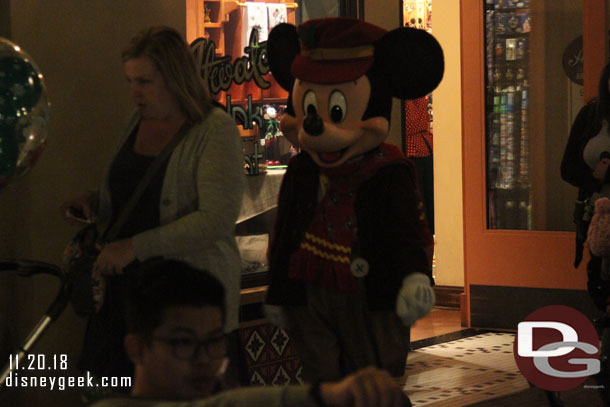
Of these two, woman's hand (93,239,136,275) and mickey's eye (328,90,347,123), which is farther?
mickey's eye (328,90,347,123)

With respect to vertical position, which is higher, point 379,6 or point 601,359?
point 379,6

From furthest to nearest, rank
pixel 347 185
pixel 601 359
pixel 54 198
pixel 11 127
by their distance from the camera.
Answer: pixel 601 359 → pixel 54 198 → pixel 347 185 → pixel 11 127

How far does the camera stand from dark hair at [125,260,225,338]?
1672 mm

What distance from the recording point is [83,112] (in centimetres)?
387

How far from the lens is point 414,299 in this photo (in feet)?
9.96

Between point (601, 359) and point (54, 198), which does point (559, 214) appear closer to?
point (601, 359)

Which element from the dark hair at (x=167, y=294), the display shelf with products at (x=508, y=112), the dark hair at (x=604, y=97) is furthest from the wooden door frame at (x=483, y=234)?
the dark hair at (x=167, y=294)

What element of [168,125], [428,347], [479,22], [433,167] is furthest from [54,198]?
[433,167]

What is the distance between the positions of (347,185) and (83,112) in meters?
1.17

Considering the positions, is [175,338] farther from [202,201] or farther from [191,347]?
[202,201]

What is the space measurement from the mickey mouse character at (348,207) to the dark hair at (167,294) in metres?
1.50

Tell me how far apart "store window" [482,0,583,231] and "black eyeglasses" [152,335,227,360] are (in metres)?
5.01

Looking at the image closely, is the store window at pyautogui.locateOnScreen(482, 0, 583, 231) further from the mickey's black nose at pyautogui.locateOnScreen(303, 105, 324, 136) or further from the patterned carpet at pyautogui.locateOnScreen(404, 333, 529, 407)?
the mickey's black nose at pyautogui.locateOnScreen(303, 105, 324, 136)

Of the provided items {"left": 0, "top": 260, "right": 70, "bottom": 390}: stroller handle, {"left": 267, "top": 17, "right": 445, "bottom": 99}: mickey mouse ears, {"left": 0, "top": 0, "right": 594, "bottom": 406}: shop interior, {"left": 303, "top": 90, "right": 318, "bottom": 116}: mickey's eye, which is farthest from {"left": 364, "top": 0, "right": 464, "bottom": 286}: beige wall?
{"left": 0, "top": 260, "right": 70, "bottom": 390}: stroller handle
